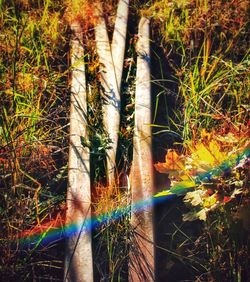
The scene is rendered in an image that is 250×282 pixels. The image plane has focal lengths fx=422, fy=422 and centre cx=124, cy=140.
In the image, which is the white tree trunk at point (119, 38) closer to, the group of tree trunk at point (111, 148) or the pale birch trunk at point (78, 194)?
the group of tree trunk at point (111, 148)

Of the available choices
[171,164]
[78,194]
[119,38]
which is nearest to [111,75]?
[119,38]

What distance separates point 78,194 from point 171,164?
1.88ft

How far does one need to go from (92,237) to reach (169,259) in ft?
1.41

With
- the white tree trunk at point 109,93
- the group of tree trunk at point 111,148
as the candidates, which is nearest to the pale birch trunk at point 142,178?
the group of tree trunk at point 111,148

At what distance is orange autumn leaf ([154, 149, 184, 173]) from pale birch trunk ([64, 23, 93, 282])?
0.42 meters

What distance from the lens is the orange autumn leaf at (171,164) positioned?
247 cm

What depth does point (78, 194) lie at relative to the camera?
7.71 ft

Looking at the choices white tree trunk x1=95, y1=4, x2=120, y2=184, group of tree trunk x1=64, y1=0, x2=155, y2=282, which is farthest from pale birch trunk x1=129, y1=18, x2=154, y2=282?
white tree trunk x1=95, y1=4, x2=120, y2=184

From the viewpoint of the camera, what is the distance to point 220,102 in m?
3.01

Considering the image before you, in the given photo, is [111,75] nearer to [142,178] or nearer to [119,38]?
[119,38]

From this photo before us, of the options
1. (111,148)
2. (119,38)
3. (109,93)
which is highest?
(119,38)

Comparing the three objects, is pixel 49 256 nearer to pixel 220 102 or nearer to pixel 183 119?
pixel 183 119

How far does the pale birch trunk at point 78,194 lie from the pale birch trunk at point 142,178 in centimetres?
24

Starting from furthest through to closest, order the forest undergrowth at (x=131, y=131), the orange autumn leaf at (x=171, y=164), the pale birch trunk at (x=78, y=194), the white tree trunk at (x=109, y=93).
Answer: the white tree trunk at (x=109, y=93), the orange autumn leaf at (x=171, y=164), the forest undergrowth at (x=131, y=131), the pale birch trunk at (x=78, y=194)
